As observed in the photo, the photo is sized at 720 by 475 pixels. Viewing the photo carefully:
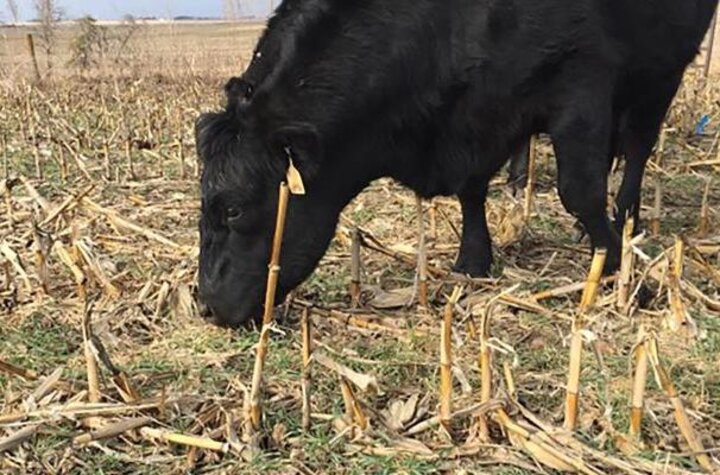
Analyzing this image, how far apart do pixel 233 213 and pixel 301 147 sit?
407 mm

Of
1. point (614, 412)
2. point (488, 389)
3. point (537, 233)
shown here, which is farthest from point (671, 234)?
point (488, 389)

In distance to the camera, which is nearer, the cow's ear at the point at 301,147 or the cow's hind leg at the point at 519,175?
the cow's ear at the point at 301,147

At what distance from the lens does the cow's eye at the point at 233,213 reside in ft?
11.7

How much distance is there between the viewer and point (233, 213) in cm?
359

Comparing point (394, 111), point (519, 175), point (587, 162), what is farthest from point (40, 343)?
point (519, 175)

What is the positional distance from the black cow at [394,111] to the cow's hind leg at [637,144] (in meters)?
0.77

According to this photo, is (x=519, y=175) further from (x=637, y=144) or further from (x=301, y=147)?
(x=301, y=147)

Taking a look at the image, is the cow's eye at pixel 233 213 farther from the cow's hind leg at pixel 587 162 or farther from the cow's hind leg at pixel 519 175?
the cow's hind leg at pixel 519 175

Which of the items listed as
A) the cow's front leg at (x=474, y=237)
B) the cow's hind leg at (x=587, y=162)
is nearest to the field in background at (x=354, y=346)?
the cow's front leg at (x=474, y=237)

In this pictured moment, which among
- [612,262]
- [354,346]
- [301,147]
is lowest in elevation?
[354,346]

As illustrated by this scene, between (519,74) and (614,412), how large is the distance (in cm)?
180

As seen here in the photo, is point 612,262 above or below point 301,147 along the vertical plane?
below

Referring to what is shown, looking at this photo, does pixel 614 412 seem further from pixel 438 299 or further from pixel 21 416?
pixel 21 416

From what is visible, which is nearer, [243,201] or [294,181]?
[294,181]
